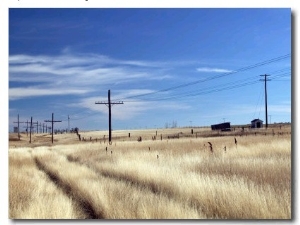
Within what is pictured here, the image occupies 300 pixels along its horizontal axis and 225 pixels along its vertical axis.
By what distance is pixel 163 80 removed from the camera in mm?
7270

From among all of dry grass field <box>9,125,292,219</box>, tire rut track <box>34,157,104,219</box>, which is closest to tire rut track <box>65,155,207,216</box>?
dry grass field <box>9,125,292,219</box>

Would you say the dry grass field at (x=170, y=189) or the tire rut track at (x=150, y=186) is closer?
the dry grass field at (x=170, y=189)

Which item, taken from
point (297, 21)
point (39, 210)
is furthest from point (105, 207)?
point (297, 21)

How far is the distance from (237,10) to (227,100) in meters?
1.43

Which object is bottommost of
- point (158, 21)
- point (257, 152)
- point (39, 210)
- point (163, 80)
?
point (39, 210)

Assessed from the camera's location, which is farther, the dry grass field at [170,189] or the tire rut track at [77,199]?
the tire rut track at [77,199]

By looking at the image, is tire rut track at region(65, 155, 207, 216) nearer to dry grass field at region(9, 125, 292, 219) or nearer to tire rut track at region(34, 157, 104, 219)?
dry grass field at region(9, 125, 292, 219)

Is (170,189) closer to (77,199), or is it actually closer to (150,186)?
(150,186)

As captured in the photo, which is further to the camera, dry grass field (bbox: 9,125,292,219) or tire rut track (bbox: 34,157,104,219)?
tire rut track (bbox: 34,157,104,219)

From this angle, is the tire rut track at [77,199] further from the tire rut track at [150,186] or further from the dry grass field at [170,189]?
the tire rut track at [150,186]

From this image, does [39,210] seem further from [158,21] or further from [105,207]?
[158,21]

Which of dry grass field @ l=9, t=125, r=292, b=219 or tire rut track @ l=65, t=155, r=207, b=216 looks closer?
dry grass field @ l=9, t=125, r=292, b=219

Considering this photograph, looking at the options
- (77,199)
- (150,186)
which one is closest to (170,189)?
(150,186)

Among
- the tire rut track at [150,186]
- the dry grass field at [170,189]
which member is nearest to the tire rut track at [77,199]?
the dry grass field at [170,189]
